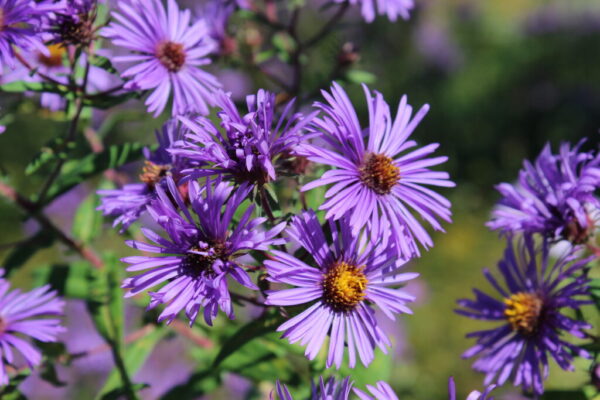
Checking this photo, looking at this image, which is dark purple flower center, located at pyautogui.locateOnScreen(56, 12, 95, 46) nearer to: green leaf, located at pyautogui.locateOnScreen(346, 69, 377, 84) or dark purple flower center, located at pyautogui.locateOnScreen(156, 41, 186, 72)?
dark purple flower center, located at pyautogui.locateOnScreen(156, 41, 186, 72)

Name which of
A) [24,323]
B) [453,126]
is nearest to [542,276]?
[24,323]

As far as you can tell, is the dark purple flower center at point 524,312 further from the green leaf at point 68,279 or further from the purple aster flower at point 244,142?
the green leaf at point 68,279

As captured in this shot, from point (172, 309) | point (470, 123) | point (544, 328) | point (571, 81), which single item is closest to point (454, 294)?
point (470, 123)

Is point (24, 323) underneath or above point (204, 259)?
underneath

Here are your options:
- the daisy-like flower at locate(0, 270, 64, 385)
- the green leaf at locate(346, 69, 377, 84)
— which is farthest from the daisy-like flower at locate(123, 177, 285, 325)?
the green leaf at locate(346, 69, 377, 84)

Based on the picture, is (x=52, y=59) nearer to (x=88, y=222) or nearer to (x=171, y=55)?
(x=88, y=222)

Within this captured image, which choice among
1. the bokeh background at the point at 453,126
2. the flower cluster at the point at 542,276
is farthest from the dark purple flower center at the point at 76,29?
the bokeh background at the point at 453,126

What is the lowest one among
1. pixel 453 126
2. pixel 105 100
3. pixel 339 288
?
pixel 339 288

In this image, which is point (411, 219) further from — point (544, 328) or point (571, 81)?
point (571, 81)
